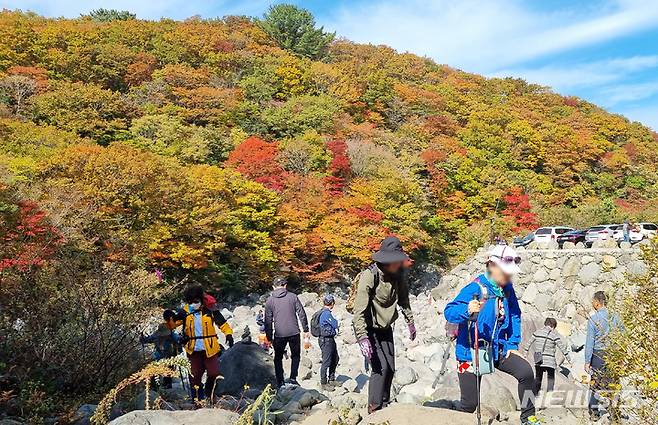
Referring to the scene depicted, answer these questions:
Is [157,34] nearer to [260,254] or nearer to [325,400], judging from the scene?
[260,254]

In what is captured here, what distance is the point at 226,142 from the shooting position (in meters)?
27.7

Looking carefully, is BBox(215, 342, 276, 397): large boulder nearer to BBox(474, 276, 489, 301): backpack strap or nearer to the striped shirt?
the striped shirt

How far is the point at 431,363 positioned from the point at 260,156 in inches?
659

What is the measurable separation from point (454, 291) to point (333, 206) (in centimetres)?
Answer: 712

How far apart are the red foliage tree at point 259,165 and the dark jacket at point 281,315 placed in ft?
57.2

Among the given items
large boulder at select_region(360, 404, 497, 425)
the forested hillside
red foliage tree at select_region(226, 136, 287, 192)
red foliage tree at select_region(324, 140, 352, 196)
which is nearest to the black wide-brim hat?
Result: large boulder at select_region(360, 404, 497, 425)

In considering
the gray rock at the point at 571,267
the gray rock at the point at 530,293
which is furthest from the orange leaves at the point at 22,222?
the gray rock at the point at 571,267

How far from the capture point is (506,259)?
3.27 metres

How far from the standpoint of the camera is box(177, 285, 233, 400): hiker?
5.09 m

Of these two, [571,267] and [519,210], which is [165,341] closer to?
[571,267]

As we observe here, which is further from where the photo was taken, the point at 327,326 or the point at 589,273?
the point at 589,273

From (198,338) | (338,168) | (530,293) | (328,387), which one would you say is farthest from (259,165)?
(198,338)

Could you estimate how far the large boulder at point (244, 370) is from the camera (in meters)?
6.29

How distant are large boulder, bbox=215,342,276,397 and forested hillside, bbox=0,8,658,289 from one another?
282cm
